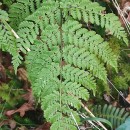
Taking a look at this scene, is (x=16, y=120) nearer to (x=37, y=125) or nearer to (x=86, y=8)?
(x=37, y=125)

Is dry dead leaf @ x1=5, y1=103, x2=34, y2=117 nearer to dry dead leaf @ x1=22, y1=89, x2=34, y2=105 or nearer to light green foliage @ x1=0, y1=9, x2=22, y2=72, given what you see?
dry dead leaf @ x1=22, y1=89, x2=34, y2=105

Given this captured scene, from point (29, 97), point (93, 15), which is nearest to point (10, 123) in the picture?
point (29, 97)

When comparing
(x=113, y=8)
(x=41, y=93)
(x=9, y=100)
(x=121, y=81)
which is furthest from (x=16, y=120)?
(x=113, y=8)

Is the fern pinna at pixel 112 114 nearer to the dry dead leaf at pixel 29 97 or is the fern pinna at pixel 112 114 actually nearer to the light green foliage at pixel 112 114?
the light green foliage at pixel 112 114

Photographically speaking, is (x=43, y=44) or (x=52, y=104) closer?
(x=52, y=104)

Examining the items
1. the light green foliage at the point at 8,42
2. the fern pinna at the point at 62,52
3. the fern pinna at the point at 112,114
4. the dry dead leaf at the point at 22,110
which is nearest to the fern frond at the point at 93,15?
the fern pinna at the point at 62,52
